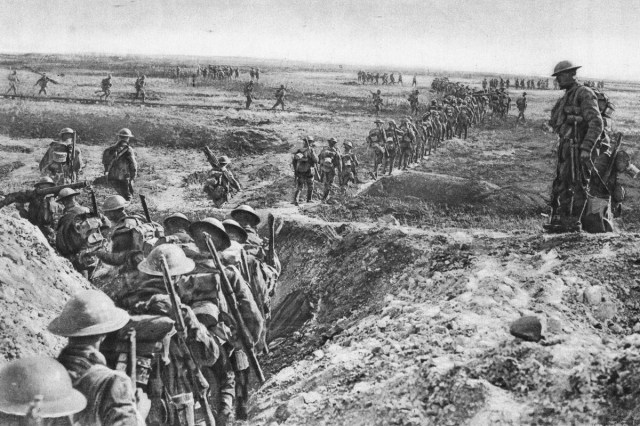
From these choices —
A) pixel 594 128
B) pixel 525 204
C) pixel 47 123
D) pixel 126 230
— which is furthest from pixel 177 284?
pixel 47 123

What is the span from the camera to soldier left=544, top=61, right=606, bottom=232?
8383 mm

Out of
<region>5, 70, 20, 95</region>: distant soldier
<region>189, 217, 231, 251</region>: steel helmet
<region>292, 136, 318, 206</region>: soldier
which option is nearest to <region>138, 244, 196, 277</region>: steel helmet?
<region>189, 217, 231, 251</region>: steel helmet

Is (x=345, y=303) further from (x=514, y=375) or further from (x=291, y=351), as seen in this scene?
(x=514, y=375)

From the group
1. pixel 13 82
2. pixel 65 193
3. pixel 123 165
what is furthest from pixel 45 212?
pixel 13 82

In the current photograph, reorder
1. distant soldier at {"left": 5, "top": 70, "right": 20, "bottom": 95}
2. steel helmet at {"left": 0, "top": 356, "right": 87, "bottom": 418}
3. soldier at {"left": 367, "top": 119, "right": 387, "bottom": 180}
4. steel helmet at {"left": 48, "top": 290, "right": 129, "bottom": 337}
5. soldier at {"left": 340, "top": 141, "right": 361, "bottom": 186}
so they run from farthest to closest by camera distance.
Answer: distant soldier at {"left": 5, "top": 70, "right": 20, "bottom": 95} → soldier at {"left": 367, "top": 119, "right": 387, "bottom": 180} → soldier at {"left": 340, "top": 141, "right": 361, "bottom": 186} → steel helmet at {"left": 48, "top": 290, "right": 129, "bottom": 337} → steel helmet at {"left": 0, "top": 356, "right": 87, "bottom": 418}

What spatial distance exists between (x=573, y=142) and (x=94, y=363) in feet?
23.5

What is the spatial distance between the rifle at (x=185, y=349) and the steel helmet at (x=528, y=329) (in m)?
2.76

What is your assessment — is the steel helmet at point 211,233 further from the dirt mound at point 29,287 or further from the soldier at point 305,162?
the soldier at point 305,162

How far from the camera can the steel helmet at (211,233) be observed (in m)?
6.04

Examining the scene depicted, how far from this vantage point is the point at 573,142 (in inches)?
341

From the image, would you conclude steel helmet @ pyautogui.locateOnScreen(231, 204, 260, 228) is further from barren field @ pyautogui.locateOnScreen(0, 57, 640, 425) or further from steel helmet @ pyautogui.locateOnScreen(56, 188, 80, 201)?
steel helmet @ pyautogui.locateOnScreen(56, 188, 80, 201)

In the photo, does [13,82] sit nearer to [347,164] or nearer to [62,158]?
[62,158]

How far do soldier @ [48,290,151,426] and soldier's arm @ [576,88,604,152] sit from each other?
6.81 meters

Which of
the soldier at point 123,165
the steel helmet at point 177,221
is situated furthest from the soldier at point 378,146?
the steel helmet at point 177,221
